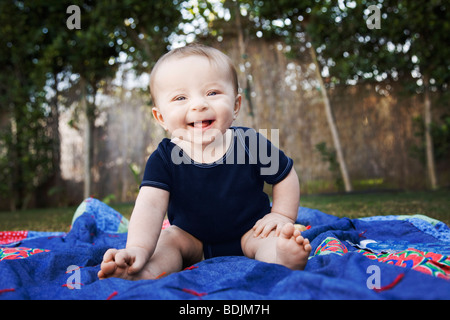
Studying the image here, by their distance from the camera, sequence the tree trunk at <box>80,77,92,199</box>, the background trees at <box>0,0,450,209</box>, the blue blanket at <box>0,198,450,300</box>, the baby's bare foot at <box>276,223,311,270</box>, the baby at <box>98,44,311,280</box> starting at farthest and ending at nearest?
the tree trunk at <box>80,77,92,199</box> < the background trees at <box>0,0,450,209</box> < the baby at <box>98,44,311,280</box> < the baby's bare foot at <box>276,223,311,270</box> < the blue blanket at <box>0,198,450,300</box>

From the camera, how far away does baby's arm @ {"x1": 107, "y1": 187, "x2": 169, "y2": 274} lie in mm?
1012

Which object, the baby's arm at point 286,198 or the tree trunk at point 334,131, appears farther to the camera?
the tree trunk at point 334,131

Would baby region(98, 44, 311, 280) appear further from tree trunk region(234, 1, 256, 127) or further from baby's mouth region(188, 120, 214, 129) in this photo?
tree trunk region(234, 1, 256, 127)

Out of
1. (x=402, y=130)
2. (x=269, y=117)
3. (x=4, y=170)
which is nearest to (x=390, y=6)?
(x=402, y=130)

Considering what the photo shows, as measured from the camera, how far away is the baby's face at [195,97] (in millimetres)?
1176

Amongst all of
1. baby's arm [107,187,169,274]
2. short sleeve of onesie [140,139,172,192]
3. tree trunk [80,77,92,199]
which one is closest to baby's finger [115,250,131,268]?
baby's arm [107,187,169,274]

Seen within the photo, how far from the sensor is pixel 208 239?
133 cm

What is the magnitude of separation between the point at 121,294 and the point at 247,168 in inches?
25.0

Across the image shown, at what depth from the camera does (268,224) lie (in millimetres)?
1192

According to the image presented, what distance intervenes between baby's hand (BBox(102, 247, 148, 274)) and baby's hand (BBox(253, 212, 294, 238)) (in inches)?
15.0

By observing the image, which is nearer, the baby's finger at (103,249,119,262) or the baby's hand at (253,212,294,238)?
the baby's finger at (103,249,119,262)

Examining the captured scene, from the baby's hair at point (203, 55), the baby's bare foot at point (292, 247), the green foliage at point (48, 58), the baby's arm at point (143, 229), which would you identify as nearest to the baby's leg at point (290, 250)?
the baby's bare foot at point (292, 247)

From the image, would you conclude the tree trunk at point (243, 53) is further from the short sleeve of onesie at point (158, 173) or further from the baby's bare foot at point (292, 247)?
the baby's bare foot at point (292, 247)
